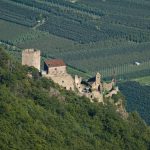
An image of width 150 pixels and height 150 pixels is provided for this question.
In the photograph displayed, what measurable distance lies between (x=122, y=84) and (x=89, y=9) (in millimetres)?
43675

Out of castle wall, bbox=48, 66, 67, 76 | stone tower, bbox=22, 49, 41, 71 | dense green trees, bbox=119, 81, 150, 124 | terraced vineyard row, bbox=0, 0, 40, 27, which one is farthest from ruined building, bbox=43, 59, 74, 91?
terraced vineyard row, bbox=0, 0, 40, 27

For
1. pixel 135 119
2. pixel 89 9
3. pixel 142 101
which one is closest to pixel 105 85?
pixel 135 119

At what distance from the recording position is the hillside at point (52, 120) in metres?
78.6

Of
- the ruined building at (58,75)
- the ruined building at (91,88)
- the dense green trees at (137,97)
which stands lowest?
the dense green trees at (137,97)

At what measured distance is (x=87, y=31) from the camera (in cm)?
14812

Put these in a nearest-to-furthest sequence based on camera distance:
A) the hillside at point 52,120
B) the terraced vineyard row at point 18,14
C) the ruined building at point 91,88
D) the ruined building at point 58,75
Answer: the hillside at point 52,120 < the ruined building at point 58,75 < the ruined building at point 91,88 < the terraced vineyard row at point 18,14

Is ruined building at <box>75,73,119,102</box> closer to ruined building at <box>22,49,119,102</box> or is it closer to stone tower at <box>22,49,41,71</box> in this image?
ruined building at <box>22,49,119,102</box>

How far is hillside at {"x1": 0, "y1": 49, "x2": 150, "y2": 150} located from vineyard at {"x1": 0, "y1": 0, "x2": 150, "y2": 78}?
117 ft

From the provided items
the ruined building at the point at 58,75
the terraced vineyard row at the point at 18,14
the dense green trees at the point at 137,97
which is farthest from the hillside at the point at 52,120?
the terraced vineyard row at the point at 18,14

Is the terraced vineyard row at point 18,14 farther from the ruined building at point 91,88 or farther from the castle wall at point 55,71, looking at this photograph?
the castle wall at point 55,71

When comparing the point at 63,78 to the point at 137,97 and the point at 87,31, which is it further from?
the point at 87,31

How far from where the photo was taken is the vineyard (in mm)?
130875

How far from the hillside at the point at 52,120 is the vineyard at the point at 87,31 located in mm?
35616

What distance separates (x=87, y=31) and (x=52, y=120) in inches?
2622
